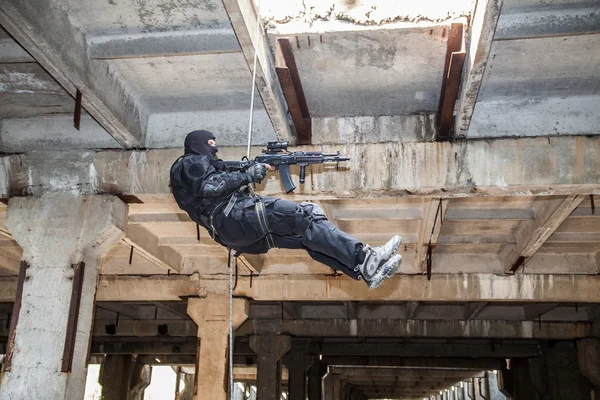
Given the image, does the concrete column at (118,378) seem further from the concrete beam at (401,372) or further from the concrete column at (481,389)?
the concrete column at (481,389)

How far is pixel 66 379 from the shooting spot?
239 inches

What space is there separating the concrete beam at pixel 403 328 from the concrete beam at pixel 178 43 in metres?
10.9

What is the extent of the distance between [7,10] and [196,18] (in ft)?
5.00

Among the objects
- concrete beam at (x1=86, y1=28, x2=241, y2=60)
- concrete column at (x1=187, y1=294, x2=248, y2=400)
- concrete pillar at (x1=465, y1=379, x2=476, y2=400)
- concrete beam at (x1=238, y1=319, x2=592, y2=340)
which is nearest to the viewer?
concrete beam at (x1=86, y1=28, x2=241, y2=60)

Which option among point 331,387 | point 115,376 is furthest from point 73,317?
point 331,387

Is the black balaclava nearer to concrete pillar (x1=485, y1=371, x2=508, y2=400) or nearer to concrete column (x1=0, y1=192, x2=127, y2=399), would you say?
concrete column (x1=0, y1=192, x2=127, y2=399)

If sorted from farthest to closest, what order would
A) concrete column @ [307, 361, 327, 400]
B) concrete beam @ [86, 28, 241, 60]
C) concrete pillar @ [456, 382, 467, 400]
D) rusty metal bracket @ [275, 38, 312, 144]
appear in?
1. concrete pillar @ [456, 382, 467, 400]
2. concrete column @ [307, 361, 327, 400]
3. rusty metal bracket @ [275, 38, 312, 144]
4. concrete beam @ [86, 28, 241, 60]

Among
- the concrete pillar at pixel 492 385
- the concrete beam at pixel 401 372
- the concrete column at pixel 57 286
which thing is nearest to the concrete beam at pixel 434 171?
the concrete column at pixel 57 286

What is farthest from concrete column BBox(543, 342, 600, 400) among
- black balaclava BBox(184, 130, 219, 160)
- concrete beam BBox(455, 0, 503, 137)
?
black balaclava BBox(184, 130, 219, 160)

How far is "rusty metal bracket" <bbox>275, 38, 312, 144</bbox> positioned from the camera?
5.59 meters

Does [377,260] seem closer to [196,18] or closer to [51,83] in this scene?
[196,18]

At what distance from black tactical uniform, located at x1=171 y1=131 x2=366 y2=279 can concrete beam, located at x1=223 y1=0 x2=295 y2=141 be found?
775mm

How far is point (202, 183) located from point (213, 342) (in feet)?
21.2

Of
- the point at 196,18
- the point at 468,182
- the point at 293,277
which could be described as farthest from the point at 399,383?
the point at 196,18
